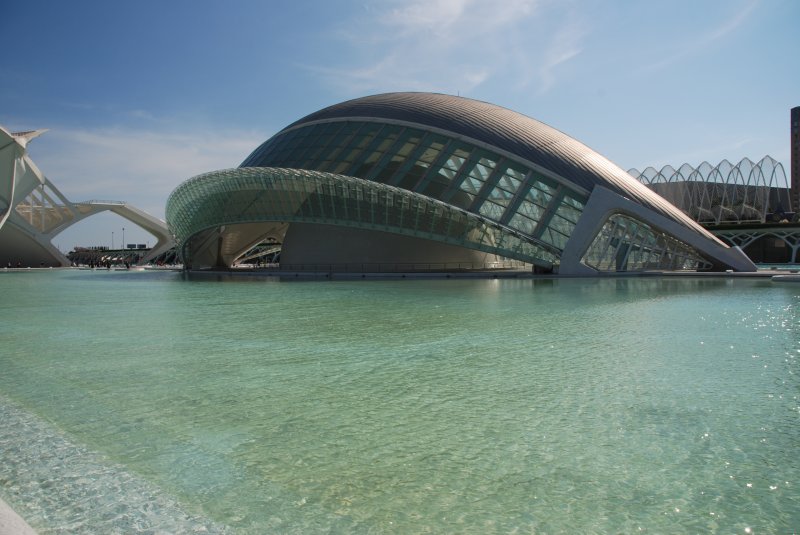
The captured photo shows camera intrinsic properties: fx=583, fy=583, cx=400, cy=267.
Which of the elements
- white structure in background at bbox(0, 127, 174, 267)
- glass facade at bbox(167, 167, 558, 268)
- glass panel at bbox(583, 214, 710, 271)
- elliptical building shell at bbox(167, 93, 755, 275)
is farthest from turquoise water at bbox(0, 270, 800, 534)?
white structure in background at bbox(0, 127, 174, 267)

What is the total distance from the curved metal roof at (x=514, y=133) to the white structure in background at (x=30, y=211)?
152 ft

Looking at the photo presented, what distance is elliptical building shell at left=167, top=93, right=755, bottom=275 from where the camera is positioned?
120 ft

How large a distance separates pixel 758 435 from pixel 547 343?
17.9 ft

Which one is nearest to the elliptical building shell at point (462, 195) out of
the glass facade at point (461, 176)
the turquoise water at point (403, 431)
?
the glass facade at point (461, 176)

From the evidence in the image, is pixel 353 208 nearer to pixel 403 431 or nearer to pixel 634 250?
pixel 634 250

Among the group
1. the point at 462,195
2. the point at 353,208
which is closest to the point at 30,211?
the point at 353,208

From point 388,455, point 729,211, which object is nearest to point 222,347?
point 388,455

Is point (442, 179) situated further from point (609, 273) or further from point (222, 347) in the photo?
point (222, 347)

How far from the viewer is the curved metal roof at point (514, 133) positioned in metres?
37.9

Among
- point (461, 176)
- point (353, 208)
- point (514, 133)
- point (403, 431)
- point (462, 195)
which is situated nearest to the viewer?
point (403, 431)

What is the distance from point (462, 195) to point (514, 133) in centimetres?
669

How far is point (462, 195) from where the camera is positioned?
36.9 meters

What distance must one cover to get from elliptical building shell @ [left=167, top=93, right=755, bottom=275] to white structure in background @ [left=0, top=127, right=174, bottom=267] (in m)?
40.2

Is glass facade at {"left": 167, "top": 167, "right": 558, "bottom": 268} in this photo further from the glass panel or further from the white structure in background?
the white structure in background
